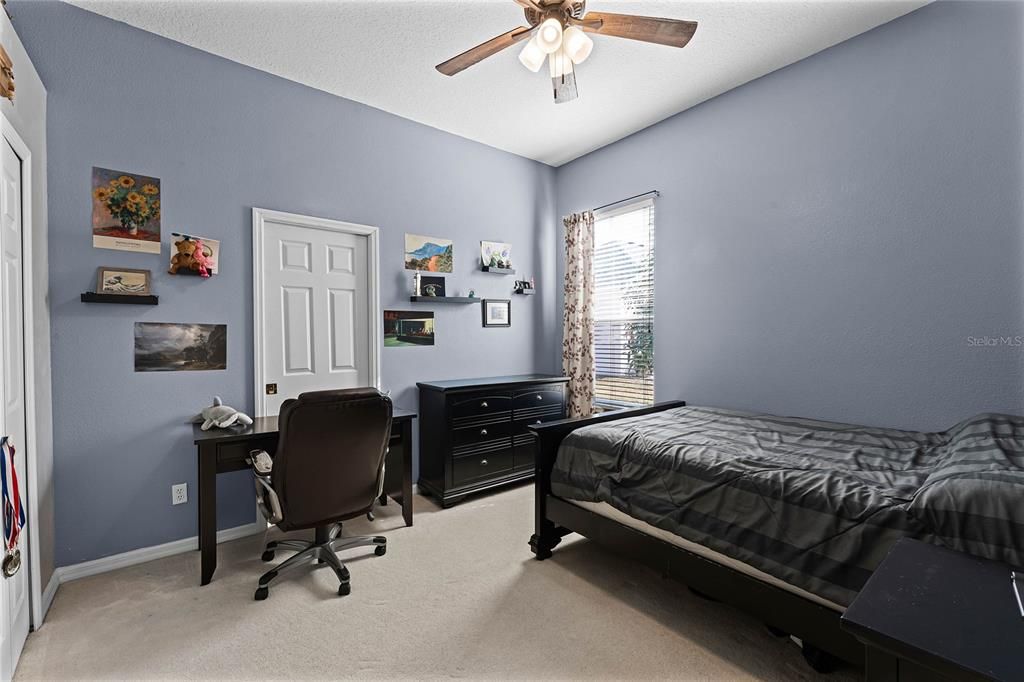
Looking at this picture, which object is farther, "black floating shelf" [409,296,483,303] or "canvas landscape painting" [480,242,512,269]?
"canvas landscape painting" [480,242,512,269]

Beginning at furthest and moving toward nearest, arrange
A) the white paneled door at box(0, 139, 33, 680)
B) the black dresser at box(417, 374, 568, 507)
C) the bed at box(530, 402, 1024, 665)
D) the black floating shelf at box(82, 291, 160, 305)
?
1. the black dresser at box(417, 374, 568, 507)
2. the black floating shelf at box(82, 291, 160, 305)
3. the white paneled door at box(0, 139, 33, 680)
4. the bed at box(530, 402, 1024, 665)

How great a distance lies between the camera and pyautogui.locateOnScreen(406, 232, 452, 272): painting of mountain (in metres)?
3.68

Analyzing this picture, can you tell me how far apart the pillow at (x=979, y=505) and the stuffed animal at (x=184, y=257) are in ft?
11.5

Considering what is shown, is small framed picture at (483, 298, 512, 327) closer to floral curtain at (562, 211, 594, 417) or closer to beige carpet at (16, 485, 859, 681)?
floral curtain at (562, 211, 594, 417)

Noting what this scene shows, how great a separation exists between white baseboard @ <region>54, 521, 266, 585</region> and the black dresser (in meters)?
1.22

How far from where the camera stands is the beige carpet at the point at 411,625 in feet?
5.63

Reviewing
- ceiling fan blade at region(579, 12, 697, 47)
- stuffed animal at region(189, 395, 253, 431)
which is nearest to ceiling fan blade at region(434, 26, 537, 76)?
ceiling fan blade at region(579, 12, 697, 47)

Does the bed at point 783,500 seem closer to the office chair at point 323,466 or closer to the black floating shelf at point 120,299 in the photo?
the office chair at point 323,466

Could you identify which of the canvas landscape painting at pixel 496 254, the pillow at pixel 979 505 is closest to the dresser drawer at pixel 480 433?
the canvas landscape painting at pixel 496 254

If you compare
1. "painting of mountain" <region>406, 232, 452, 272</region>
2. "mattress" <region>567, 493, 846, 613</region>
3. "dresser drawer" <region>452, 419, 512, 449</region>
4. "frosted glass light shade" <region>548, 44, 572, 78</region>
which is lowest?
"mattress" <region>567, 493, 846, 613</region>

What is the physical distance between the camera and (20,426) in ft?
6.38

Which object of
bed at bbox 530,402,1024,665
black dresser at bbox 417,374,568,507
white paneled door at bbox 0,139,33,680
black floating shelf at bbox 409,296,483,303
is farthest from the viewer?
black floating shelf at bbox 409,296,483,303

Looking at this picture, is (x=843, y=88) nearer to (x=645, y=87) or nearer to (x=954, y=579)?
(x=645, y=87)

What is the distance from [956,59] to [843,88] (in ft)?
1.64
